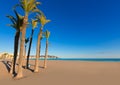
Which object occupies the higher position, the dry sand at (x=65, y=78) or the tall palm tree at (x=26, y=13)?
the tall palm tree at (x=26, y=13)

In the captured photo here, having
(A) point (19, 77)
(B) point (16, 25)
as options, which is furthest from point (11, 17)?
(A) point (19, 77)

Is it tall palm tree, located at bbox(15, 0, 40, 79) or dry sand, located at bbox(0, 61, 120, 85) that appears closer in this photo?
dry sand, located at bbox(0, 61, 120, 85)

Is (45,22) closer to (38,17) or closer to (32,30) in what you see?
(38,17)

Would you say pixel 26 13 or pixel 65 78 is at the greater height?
pixel 26 13

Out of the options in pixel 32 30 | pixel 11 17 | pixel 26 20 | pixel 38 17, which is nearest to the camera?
pixel 26 20

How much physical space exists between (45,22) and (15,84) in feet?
42.1

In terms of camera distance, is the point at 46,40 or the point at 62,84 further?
the point at 46,40

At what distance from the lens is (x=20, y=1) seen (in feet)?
57.8

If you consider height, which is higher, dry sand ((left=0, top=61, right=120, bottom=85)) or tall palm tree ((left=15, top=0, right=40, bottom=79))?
tall palm tree ((left=15, top=0, right=40, bottom=79))

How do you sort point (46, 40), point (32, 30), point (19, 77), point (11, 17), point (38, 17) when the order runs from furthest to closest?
1. point (46, 40)
2. point (32, 30)
3. point (38, 17)
4. point (11, 17)
5. point (19, 77)

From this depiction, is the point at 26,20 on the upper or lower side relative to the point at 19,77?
upper

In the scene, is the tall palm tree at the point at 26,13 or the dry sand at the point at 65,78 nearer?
the dry sand at the point at 65,78

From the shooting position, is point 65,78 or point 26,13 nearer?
point 65,78

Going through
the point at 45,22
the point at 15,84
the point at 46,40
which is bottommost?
the point at 15,84
